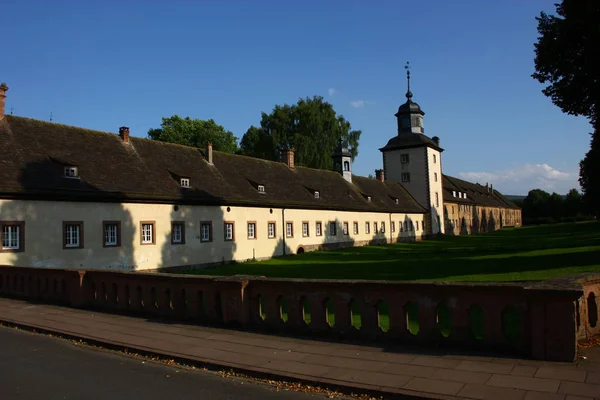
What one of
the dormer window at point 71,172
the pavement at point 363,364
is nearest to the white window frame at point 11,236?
the dormer window at point 71,172

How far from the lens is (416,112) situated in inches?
2405

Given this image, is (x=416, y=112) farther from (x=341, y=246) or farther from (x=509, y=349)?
(x=509, y=349)

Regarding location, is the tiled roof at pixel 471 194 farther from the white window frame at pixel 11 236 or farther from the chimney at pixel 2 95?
the white window frame at pixel 11 236

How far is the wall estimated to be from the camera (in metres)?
20.3

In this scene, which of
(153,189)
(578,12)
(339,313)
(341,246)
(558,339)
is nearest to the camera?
(558,339)

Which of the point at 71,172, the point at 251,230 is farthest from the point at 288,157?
the point at 71,172

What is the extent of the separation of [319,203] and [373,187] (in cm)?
1676

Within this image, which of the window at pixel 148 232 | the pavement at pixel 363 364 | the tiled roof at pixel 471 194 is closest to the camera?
the pavement at pixel 363 364

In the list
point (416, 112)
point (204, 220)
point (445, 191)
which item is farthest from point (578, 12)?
point (445, 191)

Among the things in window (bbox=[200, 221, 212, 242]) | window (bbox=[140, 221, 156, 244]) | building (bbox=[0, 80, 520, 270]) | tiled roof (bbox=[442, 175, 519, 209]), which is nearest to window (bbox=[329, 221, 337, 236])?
building (bbox=[0, 80, 520, 270])

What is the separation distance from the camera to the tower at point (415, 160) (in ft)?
196

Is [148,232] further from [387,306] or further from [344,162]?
[344,162]

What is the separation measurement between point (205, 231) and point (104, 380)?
21365 mm

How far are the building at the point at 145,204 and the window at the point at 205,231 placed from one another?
0.26 ft
